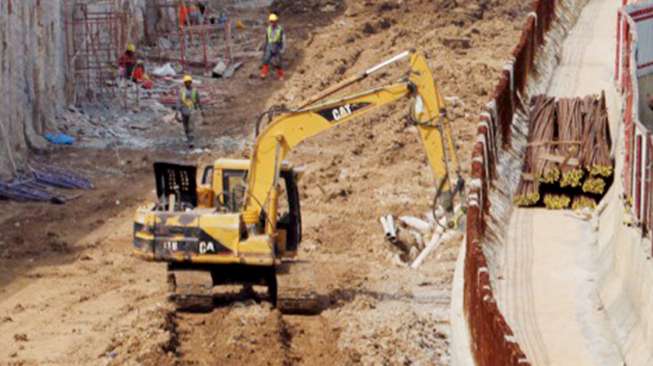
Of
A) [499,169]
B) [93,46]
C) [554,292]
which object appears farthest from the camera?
[93,46]

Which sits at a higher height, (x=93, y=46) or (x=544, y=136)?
(x=544, y=136)

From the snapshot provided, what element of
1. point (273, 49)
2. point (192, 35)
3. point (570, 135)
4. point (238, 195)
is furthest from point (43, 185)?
point (192, 35)

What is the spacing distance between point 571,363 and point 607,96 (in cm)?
1176

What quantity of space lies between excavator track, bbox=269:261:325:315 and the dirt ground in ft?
0.55

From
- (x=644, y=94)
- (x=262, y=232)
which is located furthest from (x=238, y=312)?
(x=644, y=94)

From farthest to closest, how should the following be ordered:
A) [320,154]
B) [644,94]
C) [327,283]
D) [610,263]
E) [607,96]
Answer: [320,154] → [607,96] → [644,94] → [327,283] → [610,263]

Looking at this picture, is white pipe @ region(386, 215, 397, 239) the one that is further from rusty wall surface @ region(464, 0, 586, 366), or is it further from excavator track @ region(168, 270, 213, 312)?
excavator track @ region(168, 270, 213, 312)

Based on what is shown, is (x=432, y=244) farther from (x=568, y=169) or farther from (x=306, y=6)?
(x=306, y=6)

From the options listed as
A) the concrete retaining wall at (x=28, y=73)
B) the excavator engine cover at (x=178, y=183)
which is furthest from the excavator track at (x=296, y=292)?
the concrete retaining wall at (x=28, y=73)

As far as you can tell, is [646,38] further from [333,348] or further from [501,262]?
[333,348]

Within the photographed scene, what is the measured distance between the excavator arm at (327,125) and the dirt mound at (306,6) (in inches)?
1063

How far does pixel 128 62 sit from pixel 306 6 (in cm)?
1163

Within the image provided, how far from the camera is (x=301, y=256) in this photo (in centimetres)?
2422

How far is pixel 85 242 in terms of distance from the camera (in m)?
25.9
